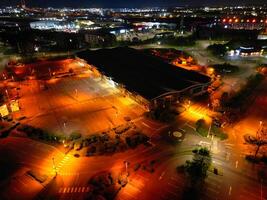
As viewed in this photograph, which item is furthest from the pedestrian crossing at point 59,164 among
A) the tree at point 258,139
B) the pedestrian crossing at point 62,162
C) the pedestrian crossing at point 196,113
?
the tree at point 258,139

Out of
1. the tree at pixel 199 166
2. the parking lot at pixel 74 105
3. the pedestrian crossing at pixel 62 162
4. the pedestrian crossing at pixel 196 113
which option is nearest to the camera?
the tree at pixel 199 166

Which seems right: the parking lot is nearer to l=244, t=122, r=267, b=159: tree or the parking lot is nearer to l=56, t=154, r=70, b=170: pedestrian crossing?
l=56, t=154, r=70, b=170: pedestrian crossing

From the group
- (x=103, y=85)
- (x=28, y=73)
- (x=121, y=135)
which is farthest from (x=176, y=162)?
(x=28, y=73)

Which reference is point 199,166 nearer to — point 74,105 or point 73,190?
point 73,190

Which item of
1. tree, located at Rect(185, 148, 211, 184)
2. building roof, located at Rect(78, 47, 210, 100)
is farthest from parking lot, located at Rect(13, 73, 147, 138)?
tree, located at Rect(185, 148, 211, 184)

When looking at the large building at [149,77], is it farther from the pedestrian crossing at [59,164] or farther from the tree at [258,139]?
the pedestrian crossing at [59,164]

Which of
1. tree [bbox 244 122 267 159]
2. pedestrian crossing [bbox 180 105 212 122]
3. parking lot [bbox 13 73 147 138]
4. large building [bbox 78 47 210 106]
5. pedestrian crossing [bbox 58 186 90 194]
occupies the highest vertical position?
large building [bbox 78 47 210 106]

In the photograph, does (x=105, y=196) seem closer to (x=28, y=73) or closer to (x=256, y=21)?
(x=28, y=73)

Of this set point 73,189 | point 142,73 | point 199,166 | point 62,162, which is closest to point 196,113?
point 199,166
